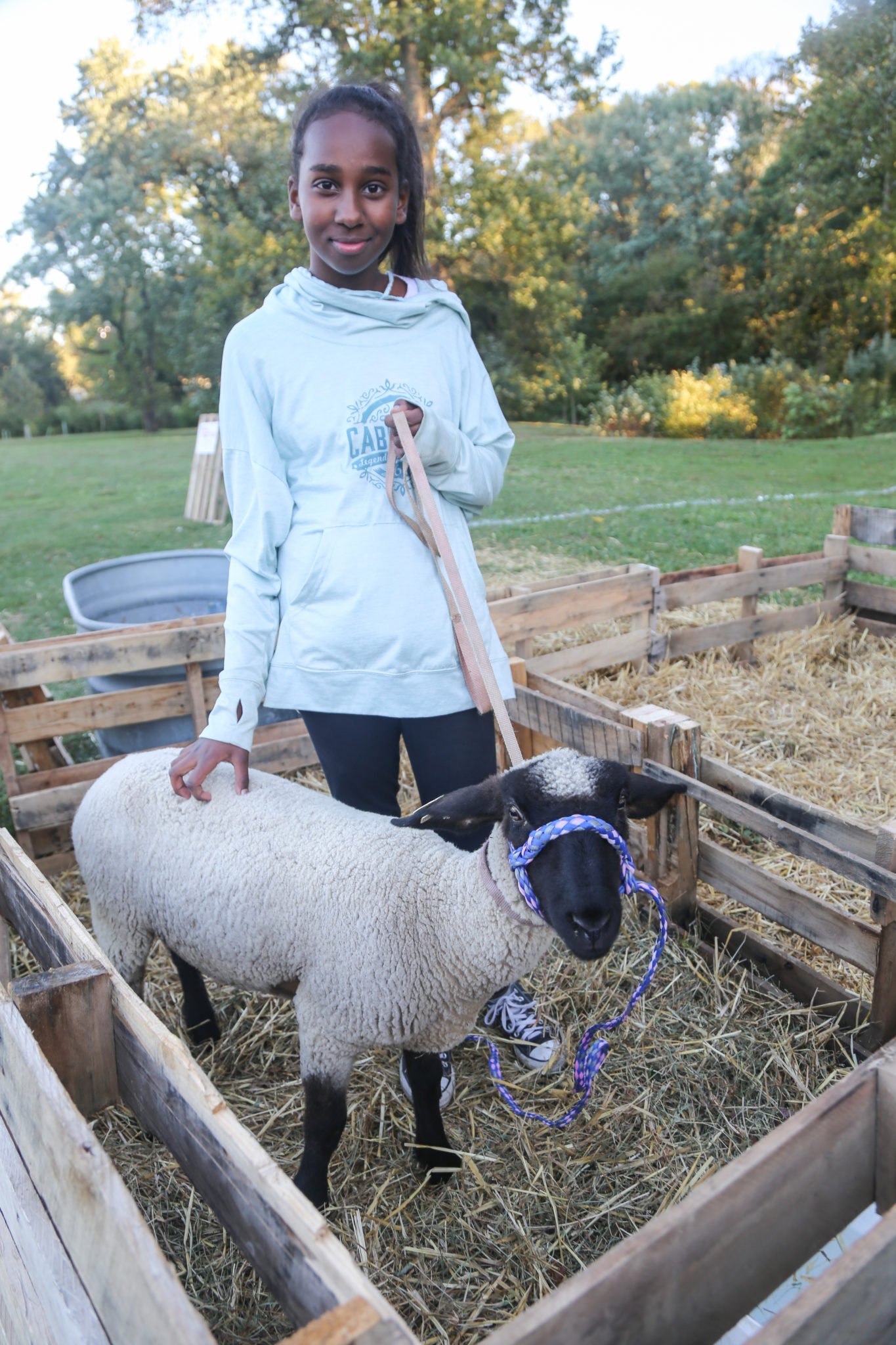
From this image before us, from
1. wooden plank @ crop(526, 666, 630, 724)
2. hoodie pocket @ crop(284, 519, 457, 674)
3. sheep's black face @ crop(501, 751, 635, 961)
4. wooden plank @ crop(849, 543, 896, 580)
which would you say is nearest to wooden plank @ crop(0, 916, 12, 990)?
hoodie pocket @ crop(284, 519, 457, 674)

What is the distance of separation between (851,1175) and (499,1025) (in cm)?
173

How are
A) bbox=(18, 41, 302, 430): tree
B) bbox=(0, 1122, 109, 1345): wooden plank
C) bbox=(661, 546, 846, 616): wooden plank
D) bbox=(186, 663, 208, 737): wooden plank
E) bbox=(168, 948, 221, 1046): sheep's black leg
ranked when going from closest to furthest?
bbox=(0, 1122, 109, 1345): wooden plank
bbox=(168, 948, 221, 1046): sheep's black leg
bbox=(186, 663, 208, 737): wooden plank
bbox=(661, 546, 846, 616): wooden plank
bbox=(18, 41, 302, 430): tree

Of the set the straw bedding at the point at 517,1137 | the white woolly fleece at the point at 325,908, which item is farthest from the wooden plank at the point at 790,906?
the white woolly fleece at the point at 325,908

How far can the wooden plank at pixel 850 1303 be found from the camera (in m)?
0.91

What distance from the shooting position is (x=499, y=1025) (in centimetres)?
291

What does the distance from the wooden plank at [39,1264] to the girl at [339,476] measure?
956mm

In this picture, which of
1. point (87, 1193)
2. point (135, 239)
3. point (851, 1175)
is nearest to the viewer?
point (87, 1193)

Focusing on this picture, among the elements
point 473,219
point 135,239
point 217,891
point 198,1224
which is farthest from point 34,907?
point 135,239

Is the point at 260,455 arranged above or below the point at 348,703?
above

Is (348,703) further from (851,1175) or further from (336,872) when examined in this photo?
(851,1175)

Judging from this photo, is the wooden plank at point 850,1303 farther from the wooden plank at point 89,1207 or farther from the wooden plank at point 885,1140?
the wooden plank at point 89,1207

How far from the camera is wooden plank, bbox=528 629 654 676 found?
180 inches

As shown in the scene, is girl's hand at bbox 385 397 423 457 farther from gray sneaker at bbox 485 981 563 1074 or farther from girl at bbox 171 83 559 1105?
gray sneaker at bbox 485 981 563 1074

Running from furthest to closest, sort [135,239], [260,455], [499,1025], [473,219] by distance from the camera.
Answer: [135,239] → [473,219] → [499,1025] → [260,455]
